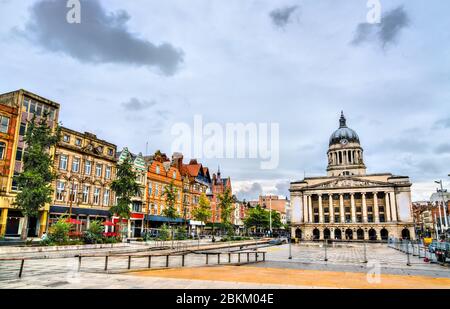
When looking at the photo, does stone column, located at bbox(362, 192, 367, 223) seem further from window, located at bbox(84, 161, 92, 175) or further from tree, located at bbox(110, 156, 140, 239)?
window, located at bbox(84, 161, 92, 175)

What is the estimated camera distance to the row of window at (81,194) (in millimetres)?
44812

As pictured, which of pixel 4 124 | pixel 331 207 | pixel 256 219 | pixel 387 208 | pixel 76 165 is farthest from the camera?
pixel 331 207

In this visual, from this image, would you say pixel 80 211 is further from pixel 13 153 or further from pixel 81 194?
pixel 13 153

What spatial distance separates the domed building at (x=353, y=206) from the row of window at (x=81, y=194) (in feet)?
249

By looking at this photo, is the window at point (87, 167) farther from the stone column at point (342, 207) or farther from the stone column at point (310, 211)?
the stone column at point (342, 207)

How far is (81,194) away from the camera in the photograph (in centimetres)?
4741

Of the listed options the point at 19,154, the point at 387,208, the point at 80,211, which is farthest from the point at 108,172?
the point at 387,208

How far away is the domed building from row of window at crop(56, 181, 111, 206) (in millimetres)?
75811

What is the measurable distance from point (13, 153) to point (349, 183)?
100494 mm

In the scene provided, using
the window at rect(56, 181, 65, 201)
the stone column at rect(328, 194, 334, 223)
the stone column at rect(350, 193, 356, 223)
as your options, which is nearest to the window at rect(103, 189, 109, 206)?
the window at rect(56, 181, 65, 201)

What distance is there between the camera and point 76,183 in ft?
155

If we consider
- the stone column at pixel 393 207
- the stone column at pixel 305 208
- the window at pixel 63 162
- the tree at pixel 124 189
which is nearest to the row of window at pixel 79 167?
the window at pixel 63 162

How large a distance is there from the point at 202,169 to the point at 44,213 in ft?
166
